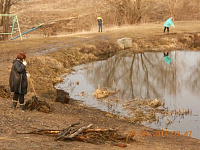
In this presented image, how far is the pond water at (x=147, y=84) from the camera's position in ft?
43.4

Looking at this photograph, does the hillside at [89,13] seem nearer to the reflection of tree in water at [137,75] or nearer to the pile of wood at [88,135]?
the reflection of tree in water at [137,75]

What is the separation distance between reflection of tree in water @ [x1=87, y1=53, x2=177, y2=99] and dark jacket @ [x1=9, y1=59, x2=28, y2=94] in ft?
19.6

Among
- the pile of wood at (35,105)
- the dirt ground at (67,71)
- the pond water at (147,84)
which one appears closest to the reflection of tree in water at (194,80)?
the pond water at (147,84)

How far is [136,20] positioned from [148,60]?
54.1 feet

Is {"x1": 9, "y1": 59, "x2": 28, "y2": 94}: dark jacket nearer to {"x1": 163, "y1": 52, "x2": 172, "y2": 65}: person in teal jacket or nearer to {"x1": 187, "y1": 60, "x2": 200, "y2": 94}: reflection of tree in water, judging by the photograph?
{"x1": 187, "y1": 60, "x2": 200, "y2": 94}: reflection of tree in water

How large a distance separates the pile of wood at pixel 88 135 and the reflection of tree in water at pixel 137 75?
270 inches

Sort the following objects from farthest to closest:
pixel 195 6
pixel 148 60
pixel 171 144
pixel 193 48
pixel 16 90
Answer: pixel 195 6 < pixel 193 48 < pixel 148 60 < pixel 16 90 < pixel 171 144

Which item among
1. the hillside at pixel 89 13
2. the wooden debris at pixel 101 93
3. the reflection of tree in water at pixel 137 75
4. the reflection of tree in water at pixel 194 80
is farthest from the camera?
the hillside at pixel 89 13

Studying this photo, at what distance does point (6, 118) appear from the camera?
990 centimetres

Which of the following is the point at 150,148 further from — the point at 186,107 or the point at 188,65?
the point at 188,65

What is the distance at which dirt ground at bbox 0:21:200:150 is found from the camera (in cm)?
856

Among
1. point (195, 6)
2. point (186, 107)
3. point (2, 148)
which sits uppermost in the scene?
point (195, 6)

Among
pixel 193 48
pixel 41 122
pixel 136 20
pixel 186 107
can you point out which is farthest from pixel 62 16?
pixel 41 122

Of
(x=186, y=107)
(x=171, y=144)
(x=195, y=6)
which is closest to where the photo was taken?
(x=171, y=144)
